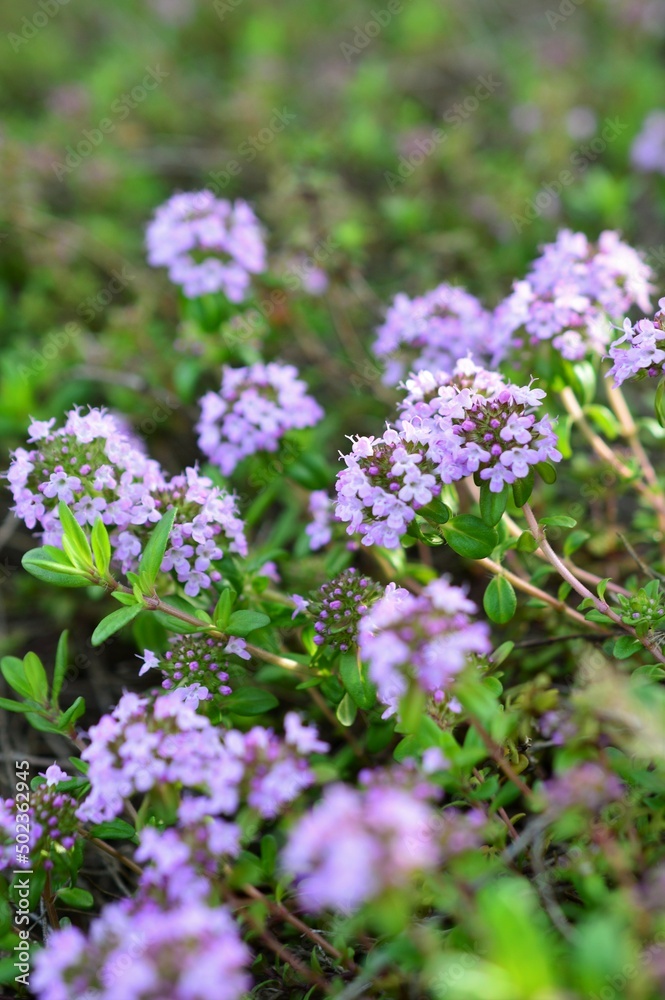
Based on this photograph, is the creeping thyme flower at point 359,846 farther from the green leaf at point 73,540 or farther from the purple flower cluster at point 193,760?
the green leaf at point 73,540

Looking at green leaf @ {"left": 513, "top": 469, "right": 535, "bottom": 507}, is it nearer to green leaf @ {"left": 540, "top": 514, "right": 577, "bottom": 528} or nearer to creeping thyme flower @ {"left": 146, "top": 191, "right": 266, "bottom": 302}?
green leaf @ {"left": 540, "top": 514, "right": 577, "bottom": 528}

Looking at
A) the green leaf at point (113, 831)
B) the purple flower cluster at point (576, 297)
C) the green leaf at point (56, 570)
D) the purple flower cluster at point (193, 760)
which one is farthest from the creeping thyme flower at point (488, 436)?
the green leaf at point (113, 831)

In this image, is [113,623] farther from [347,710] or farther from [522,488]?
[522,488]

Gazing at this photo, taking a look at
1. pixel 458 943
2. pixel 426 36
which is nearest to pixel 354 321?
pixel 426 36

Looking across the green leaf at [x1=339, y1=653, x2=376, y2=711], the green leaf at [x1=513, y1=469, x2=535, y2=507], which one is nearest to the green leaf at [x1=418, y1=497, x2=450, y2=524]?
the green leaf at [x1=513, y1=469, x2=535, y2=507]

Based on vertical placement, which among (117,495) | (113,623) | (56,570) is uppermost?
(117,495)

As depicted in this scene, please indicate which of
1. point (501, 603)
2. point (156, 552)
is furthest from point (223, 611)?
point (501, 603)

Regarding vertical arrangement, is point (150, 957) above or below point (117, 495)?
below
